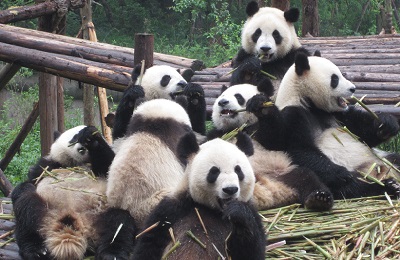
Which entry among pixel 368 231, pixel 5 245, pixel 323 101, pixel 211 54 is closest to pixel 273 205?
pixel 368 231

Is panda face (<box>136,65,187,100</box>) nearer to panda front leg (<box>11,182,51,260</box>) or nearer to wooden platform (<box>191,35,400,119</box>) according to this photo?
wooden platform (<box>191,35,400,119</box>)

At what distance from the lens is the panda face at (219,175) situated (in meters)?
3.95

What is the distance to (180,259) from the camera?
396 cm

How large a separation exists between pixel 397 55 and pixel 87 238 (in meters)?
5.04

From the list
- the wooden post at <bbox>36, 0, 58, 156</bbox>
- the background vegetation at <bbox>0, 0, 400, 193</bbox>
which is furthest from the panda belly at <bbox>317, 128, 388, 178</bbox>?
the background vegetation at <bbox>0, 0, 400, 193</bbox>

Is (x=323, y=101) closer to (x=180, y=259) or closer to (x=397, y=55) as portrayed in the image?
(x=180, y=259)

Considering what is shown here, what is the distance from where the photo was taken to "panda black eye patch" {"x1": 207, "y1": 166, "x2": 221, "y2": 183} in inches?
157

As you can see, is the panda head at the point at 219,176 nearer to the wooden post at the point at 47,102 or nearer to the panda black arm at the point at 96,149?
the panda black arm at the point at 96,149

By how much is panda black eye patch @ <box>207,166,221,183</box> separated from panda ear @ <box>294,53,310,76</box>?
Answer: 1711mm

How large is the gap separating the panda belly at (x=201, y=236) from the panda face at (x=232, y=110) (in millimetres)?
1441

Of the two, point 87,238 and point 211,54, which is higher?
point 87,238

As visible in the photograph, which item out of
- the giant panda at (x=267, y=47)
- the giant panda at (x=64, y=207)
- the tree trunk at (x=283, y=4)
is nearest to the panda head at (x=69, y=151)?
the giant panda at (x=64, y=207)

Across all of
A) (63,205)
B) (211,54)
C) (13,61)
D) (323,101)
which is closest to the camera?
(63,205)

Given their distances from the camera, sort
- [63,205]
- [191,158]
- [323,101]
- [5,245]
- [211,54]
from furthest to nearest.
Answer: [211,54], [323,101], [5,245], [63,205], [191,158]
